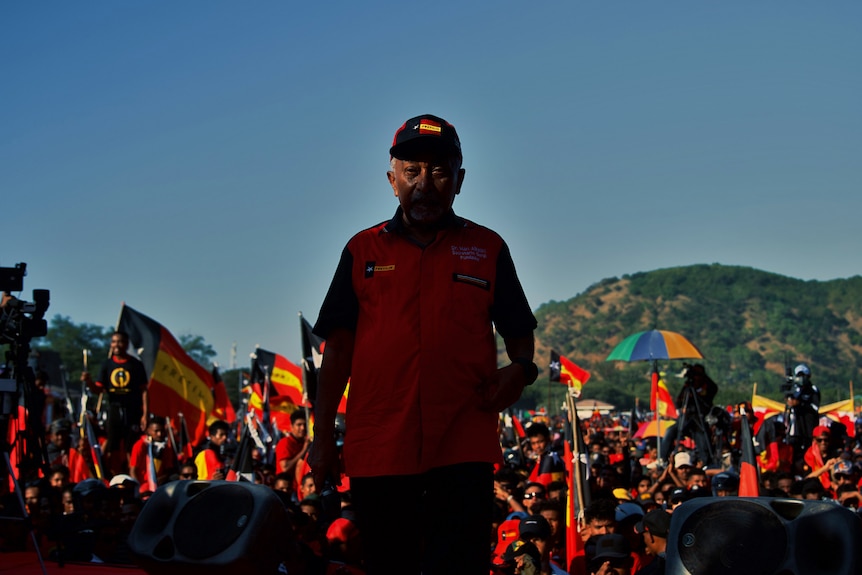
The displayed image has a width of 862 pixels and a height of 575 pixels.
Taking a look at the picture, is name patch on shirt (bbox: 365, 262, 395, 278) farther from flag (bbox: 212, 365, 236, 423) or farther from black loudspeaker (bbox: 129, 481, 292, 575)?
flag (bbox: 212, 365, 236, 423)

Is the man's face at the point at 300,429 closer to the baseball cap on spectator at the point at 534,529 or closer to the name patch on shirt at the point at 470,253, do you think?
the baseball cap on spectator at the point at 534,529

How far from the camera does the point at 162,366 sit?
48.3 feet

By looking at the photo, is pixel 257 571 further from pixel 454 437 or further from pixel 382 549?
pixel 454 437

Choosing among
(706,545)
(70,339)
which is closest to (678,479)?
(706,545)

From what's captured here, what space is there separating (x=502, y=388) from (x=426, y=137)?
86 cm

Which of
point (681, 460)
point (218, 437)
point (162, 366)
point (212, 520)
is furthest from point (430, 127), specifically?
point (162, 366)

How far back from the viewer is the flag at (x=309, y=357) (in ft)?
43.6

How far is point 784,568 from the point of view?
3697mm

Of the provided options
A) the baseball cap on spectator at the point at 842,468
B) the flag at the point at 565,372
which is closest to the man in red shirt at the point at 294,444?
the baseball cap on spectator at the point at 842,468

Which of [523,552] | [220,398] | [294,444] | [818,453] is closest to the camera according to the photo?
[523,552]

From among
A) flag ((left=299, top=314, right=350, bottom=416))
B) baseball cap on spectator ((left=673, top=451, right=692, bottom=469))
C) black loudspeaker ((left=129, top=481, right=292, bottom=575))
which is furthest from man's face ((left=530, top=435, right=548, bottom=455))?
black loudspeaker ((left=129, top=481, right=292, bottom=575))

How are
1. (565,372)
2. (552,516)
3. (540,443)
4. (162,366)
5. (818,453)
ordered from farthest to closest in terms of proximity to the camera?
(565,372)
(162,366)
(818,453)
(540,443)
(552,516)

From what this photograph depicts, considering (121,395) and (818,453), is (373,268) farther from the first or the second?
(818,453)

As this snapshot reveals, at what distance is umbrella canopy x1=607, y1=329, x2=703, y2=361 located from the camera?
17.6 m
